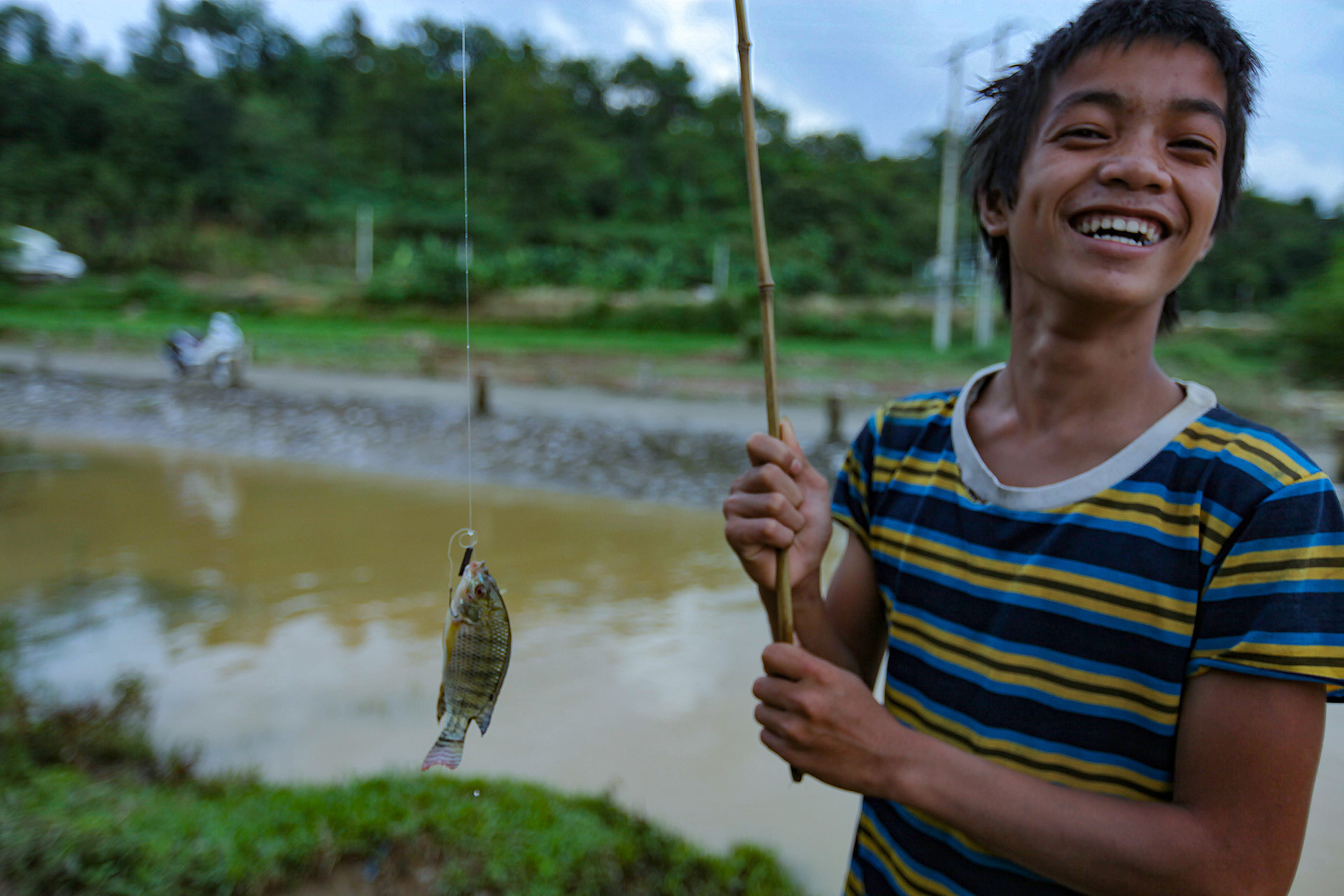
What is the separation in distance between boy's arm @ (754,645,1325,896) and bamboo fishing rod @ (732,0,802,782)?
0.11 metres

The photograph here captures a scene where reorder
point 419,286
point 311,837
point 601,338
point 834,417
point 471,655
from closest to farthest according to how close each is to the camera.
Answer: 1. point 471,655
2. point 311,837
3. point 834,417
4. point 601,338
5. point 419,286

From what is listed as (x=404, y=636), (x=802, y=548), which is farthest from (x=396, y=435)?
(x=802, y=548)

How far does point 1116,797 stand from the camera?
1.02m

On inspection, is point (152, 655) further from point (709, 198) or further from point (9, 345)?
point (709, 198)

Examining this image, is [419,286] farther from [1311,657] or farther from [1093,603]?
[1311,657]

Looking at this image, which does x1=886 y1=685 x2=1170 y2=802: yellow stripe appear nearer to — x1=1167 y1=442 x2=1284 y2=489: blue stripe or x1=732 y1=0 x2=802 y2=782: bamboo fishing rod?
x1=732 y1=0 x2=802 y2=782: bamboo fishing rod

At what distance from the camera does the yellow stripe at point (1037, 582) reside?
3.33 ft

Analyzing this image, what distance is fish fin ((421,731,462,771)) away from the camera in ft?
3.60

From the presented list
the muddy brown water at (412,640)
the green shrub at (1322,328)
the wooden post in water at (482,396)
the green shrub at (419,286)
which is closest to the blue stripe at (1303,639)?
the muddy brown water at (412,640)

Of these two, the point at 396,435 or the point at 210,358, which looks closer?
the point at 396,435

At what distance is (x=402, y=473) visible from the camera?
40.4 ft

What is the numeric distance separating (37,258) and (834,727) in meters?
33.4

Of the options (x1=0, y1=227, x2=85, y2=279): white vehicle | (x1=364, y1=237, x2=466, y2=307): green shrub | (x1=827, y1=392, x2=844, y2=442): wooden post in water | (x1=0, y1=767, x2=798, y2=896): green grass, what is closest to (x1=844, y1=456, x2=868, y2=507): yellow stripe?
(x1=0, y1=767, x2=798, y2=896): green grass

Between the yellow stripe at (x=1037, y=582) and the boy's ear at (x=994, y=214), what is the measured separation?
0.51m
